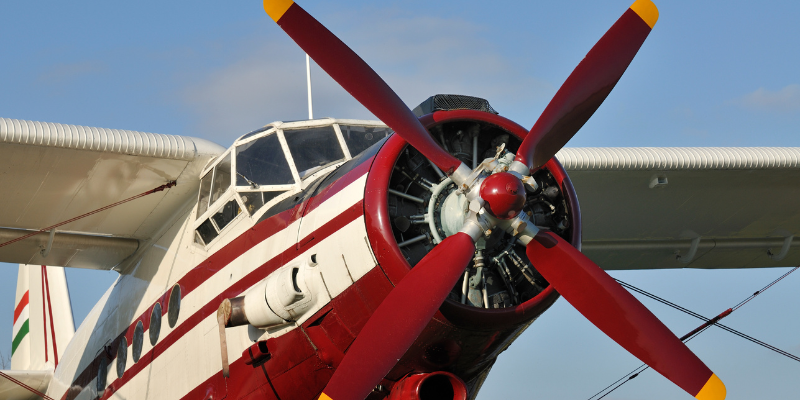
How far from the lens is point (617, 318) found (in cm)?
538

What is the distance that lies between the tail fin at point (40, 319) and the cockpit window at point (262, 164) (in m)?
7.46

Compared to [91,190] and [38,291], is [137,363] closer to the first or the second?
[91,190]

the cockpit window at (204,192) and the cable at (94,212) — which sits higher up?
the cable at (94,212)

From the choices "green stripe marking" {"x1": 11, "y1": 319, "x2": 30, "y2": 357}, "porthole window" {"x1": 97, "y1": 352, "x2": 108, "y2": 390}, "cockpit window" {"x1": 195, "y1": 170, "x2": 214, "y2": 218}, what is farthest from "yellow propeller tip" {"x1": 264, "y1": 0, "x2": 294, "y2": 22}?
"green stripe marking" {"x1": 11, "y1": 319, "x2": 30, "y2": 357}

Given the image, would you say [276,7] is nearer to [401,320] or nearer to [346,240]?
[346,240]

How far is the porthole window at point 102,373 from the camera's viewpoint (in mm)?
8969

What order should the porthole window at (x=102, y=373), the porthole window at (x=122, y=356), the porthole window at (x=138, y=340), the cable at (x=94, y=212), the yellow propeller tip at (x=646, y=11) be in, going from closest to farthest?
the yellow propeller tip at (x=646, y=11)
the porthole window at (x=138, y=340)
the porthole window at (x=122, y=356)
the cable at (x=94, y=212)
the porthole window at (x=102, y=373)

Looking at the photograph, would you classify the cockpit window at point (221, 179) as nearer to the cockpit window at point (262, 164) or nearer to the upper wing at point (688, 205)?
the cockpit window at point (262, 164)

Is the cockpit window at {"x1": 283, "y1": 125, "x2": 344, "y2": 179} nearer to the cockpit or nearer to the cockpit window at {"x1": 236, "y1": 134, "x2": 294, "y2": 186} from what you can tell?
the cockpit

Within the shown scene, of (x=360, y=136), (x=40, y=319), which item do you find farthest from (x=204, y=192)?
(x=40, y=319)

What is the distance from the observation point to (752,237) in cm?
1184

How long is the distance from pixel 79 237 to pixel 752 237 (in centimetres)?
927

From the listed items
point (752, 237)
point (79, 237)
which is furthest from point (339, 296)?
point (752, 237)

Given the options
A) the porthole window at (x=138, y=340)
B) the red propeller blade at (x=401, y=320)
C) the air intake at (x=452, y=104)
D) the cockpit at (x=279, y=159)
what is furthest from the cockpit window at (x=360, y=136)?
the porthole window at (x=138, y=340)
